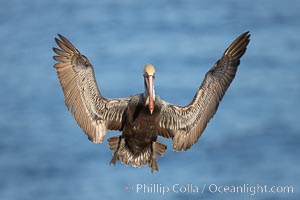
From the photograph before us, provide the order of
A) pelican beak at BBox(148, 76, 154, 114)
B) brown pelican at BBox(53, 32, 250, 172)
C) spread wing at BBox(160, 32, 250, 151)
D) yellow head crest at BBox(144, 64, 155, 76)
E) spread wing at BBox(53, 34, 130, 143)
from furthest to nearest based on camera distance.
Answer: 1. spread wing at BBox(160, 32, 250, 151)
2. spread wing at BBox(53, 34, 130, 143)
3. brown pelican at BBox(53, 32, 250, 172)
4. yellow head crest at BBox(144, 64, 155, 76)
5. pelican beak at BBox(148, 76, 154, 114)

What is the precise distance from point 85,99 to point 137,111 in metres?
0.90

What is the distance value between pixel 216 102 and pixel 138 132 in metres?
1.36

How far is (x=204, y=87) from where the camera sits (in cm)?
1372

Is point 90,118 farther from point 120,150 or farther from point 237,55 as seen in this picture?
point 237,55

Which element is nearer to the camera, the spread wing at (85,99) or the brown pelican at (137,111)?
the brown pelican at (137,111)

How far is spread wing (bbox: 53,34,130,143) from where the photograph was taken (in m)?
13.5

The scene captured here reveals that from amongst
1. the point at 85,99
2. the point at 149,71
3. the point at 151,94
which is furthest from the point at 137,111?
the point at 85,99

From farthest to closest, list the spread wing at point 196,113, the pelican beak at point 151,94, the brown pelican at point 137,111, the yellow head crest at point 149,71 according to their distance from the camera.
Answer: the spread wing at point 196,113 < the brown pelican at point 137,111 < the yellow head crest at point 149,71 < the pelican beak at point 151,94

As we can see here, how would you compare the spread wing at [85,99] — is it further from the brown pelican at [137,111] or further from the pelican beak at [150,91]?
the pelican beak at [150,91]

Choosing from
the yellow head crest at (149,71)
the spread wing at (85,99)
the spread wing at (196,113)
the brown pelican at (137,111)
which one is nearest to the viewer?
the yellow head crest at (149,71)

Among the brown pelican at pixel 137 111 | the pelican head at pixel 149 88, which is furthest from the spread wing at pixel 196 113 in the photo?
the pelican head at pixel 149 88

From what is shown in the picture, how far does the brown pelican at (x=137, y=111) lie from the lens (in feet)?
43.2

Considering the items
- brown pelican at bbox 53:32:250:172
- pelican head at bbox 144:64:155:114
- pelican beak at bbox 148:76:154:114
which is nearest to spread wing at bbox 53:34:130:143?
brown pelican at bbox 53:32:250:172

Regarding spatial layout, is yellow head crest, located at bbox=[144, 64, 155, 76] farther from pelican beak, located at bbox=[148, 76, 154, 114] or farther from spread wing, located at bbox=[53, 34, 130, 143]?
spread wing, located at bbox=[53, 34, 130, 143]
